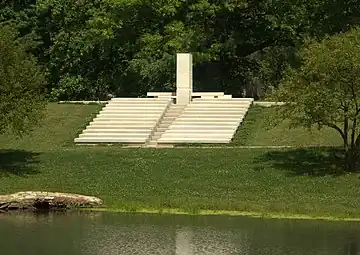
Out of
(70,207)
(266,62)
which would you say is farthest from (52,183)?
(266,62)

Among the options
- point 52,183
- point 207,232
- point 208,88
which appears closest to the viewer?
point 207,232

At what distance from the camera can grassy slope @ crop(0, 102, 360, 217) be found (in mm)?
30250

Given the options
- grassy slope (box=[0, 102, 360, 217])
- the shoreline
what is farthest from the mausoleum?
the shoreline

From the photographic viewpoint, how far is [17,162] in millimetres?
37188

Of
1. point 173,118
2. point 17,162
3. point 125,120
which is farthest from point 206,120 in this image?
point 17,162

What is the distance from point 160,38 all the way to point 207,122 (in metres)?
12.8

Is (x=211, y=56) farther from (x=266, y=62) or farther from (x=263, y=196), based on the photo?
(x=263, y=196)

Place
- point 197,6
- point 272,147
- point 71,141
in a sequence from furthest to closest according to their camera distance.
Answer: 1. point 197,6
2. point 71,141
3. point 272,147

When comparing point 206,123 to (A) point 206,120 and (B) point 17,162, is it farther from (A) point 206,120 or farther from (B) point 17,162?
(B) point 17,162

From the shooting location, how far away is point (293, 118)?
111 ft

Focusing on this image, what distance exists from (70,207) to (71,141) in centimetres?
1328

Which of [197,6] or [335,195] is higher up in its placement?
[197,6]

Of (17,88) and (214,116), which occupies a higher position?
(17,88)

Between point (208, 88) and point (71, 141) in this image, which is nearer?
point (71, 141)
